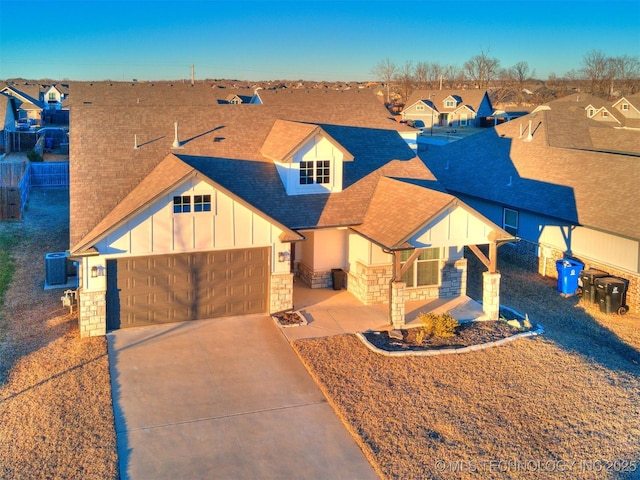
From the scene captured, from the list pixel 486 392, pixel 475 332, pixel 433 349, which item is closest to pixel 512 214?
pixel 475 332

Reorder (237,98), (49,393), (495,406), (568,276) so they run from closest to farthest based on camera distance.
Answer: (495,406), (49,393), (568,276), (237,98)

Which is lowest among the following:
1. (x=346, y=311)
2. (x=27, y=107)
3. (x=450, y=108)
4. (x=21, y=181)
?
(x=346, y=311)

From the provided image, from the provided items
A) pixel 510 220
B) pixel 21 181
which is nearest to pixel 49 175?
pixel 21 181

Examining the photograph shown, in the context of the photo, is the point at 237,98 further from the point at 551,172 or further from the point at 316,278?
the point at 316,278

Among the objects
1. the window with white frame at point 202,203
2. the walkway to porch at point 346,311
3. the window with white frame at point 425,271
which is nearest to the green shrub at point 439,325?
the walkway to porch at point 346,311

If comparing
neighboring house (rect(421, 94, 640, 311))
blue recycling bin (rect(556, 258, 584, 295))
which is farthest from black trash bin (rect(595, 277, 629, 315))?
blue recycling bin (rect(556, 258, 584, 295))

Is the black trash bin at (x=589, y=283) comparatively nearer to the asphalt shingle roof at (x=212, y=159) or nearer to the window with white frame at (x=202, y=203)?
the asphalt shingle roof at (x=212, y=159)
